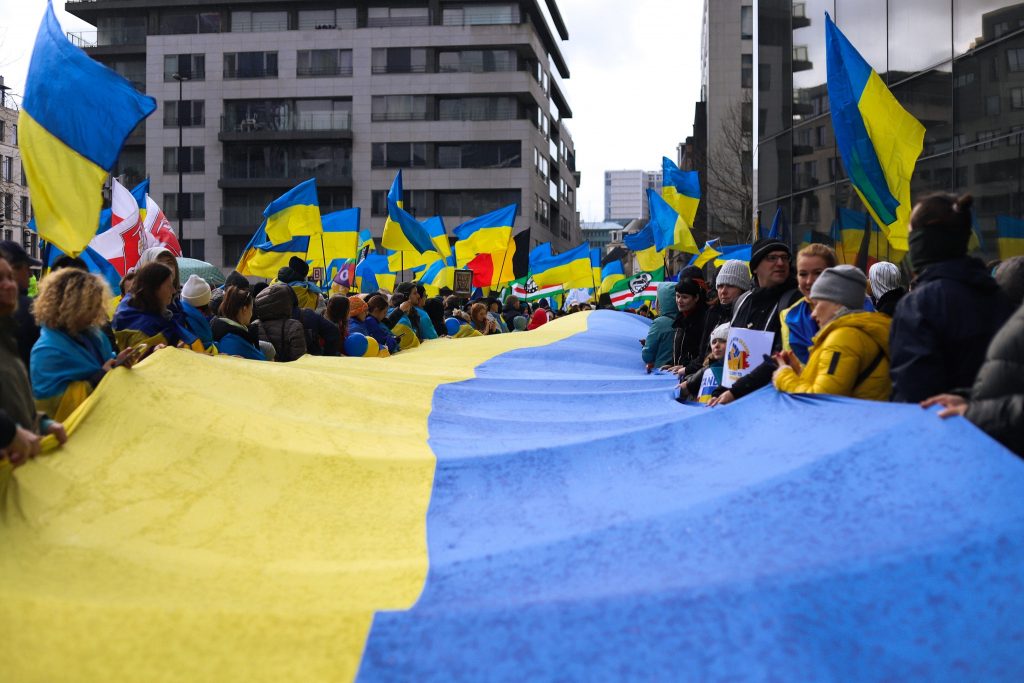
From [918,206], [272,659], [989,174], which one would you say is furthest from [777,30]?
[272,659]

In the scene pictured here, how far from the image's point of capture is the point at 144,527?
404 cm

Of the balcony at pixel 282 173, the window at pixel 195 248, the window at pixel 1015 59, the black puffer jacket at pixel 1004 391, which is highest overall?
the balcony at pixel 282 173

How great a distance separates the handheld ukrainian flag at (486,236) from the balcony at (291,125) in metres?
46.6

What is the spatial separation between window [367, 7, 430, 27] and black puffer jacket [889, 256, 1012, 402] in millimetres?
67979

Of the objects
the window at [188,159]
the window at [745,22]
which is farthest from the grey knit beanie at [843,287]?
the window at [745,22]

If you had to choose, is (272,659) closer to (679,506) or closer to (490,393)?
(679,506)

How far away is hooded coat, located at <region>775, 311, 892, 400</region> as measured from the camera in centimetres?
441

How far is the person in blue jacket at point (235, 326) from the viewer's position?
7910 mm

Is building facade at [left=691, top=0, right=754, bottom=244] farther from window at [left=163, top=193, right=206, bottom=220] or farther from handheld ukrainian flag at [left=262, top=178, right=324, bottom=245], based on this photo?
window at [left=163, top=193, right=206, bottom=220]

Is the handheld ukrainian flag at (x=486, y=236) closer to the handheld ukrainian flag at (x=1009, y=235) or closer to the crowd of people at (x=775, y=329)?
the handheld ukrainian flag at (x=1009, y=235)

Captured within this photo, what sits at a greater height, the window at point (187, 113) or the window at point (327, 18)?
the window at point (327, 18)

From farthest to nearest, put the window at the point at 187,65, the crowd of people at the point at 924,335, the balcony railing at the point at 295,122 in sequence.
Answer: the window at the point at 187,65, the balcony railing at the point at 295,122, the crowd of people at the point at 924,335

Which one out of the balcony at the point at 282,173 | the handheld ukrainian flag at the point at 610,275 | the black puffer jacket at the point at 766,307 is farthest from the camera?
the balcony at the point at 282,173

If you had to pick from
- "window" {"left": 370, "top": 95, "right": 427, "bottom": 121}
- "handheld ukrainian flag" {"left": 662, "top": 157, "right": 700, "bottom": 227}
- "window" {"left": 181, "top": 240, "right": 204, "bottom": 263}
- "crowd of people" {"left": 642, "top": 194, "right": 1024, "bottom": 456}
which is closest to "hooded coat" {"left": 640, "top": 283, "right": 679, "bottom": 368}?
"crowd of people" {"left": 642, "top": 194, "right": 1024, "bottom": 456}
